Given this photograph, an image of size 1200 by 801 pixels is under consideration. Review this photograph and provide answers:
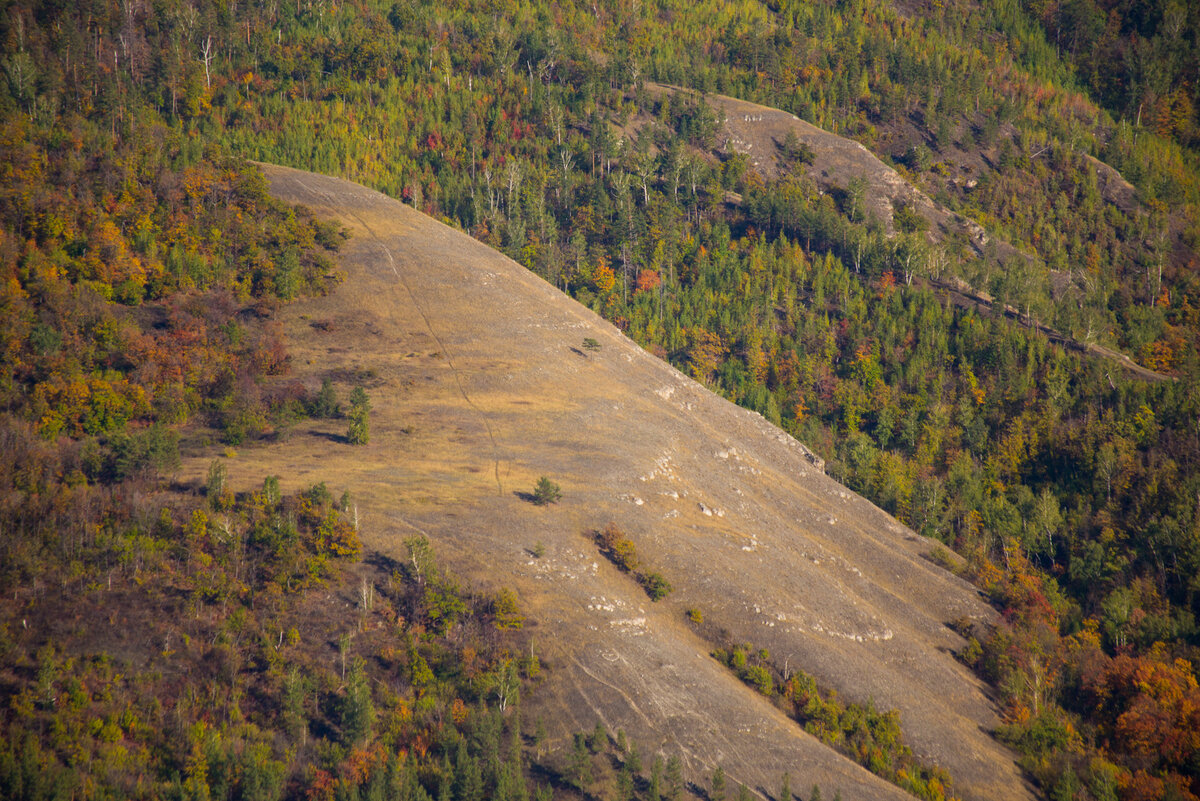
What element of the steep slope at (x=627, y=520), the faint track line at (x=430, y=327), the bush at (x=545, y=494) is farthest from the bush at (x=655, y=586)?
the faint track line at (x=430, y=327)

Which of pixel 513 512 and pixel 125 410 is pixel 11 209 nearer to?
pixel 125 410

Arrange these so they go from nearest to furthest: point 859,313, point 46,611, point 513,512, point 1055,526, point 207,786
→ point 207,786 → point 46,611 → point 513,512 → point 1055,526 → point 859,313

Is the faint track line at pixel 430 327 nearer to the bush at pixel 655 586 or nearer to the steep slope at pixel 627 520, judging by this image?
the steep slope at pixel 627 520

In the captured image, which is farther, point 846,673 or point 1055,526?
point 1055,526

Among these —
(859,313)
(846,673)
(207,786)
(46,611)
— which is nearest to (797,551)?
(846,673)

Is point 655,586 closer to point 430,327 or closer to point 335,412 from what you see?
point 335,412

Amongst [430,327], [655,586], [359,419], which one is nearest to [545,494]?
[655,586]

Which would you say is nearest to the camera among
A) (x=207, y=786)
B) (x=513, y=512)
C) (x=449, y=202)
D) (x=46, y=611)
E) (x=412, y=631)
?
(x=207, y=786)
